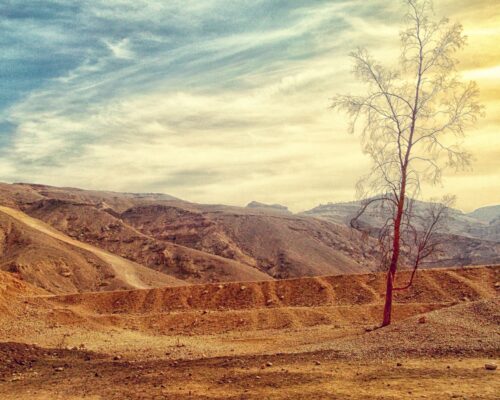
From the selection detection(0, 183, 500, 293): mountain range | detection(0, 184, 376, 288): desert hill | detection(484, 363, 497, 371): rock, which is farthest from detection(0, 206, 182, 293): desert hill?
detection(484, 363, 497, 371): rock

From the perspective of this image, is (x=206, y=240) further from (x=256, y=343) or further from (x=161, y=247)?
(x=256, y=343)

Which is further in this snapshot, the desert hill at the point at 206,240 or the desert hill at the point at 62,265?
the desert hill at the point at 206,240

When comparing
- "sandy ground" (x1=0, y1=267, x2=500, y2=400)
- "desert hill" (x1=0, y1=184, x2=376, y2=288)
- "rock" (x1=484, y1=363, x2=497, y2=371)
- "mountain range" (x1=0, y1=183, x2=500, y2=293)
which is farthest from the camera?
"desert hill" (x1=0, y1=184, x2=376, y2=288)

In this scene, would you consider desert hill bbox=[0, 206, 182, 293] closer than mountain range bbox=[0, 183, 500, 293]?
Yes

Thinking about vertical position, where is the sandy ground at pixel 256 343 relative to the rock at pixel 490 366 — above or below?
below

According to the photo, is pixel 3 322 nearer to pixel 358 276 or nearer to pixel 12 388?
pixel 12 388

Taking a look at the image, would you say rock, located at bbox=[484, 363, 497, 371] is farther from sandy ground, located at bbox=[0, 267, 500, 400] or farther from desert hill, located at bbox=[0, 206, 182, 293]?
desert hill, located at bbox=[0, 206, 182, 293]

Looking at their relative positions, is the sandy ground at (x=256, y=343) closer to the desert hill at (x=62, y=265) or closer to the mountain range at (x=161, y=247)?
the desert hill at (x=62, y=265)

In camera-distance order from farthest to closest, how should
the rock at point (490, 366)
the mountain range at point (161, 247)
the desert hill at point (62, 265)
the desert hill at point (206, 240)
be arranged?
1. the desert hill at point (206, 240)
2. the mountain range at point (161, 247)
3. the desert hill at point (62, 265)
4. the rock at point (490, 366)

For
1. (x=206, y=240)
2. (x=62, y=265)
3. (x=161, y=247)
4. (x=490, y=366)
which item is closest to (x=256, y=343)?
(x=490, y=366)

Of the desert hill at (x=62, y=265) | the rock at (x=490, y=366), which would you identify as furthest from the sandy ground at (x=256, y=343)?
the desert hill at (x=62, y=265)

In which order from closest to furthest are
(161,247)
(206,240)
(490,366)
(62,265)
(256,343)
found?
(490,366) → (256,343) → (62,265) → (161,247) → (206,240)

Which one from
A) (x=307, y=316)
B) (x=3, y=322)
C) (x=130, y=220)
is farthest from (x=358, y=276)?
(x=130, y=220)

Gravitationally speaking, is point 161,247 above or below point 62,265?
above
